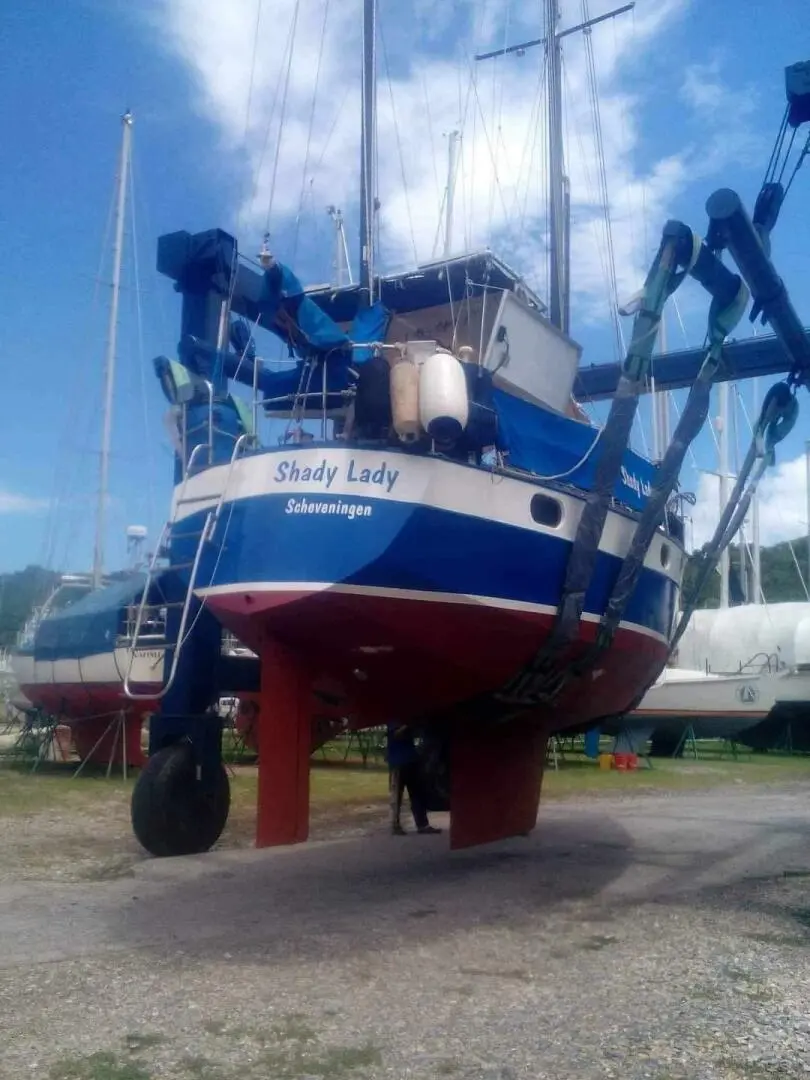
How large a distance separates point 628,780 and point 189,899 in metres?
11.5

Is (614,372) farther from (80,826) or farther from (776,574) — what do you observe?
(776,574)

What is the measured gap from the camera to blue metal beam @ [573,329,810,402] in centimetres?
1170

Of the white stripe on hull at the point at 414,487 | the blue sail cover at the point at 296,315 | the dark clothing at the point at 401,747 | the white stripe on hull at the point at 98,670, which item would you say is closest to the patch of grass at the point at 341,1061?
the white stripe on hull at the point at 414,487

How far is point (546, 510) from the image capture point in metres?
7.19

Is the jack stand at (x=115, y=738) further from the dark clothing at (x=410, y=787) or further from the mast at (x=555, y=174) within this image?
the mast at (x=555, y=174)

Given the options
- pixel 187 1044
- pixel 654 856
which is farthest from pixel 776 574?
pixel 187 1044

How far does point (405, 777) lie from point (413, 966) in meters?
4.97

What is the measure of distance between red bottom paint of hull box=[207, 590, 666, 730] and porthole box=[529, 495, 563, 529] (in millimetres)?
695

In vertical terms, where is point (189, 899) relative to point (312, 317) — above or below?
below

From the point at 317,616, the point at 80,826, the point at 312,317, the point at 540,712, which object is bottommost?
the point at 80,826

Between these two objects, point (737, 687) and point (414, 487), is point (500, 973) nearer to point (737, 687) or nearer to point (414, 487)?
point (414, 487)

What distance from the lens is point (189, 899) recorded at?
7055mm

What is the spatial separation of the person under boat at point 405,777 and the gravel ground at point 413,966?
Result: 1.02m

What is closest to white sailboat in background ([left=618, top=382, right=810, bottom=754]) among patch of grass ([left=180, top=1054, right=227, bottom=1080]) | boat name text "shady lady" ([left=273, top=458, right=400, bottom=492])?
boat name text "shady lady" ([left=273, top=458, right=400, bottom=492])
